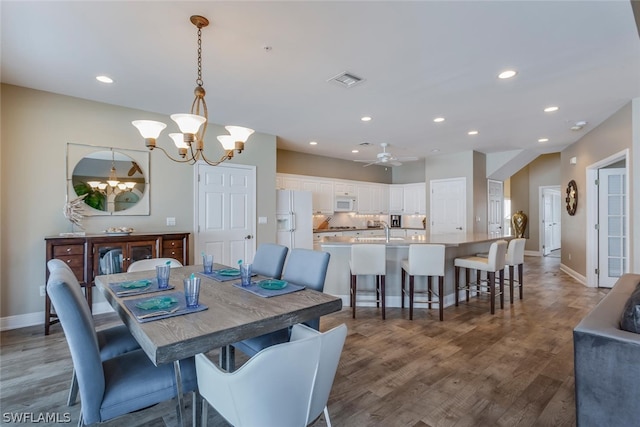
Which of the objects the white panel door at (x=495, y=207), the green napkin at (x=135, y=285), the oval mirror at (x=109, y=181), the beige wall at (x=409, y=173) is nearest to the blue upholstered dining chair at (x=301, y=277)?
the green napkin at (x=135, y=285)

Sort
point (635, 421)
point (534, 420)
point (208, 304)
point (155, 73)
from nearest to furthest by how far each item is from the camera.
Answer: point (635, 421), point (208, 304), point (534, 420), point (155, 73)

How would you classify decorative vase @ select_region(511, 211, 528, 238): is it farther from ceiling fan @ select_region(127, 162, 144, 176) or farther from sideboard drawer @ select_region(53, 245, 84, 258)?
sideboard drawer @ select_region(53, 245, 84, 258)

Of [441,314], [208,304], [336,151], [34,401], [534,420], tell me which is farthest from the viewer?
[336,151]

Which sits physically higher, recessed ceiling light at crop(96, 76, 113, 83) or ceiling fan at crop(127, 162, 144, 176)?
recessed ceiling light at crop(96, 76, 113, 83)

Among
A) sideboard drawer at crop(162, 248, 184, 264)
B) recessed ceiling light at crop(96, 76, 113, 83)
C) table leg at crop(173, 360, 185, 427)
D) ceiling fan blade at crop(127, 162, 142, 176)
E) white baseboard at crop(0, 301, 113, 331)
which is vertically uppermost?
recessed ceiling light at crop(96, 76, 113, 83)

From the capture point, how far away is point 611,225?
5.14 meters

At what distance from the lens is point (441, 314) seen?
12.1 ft

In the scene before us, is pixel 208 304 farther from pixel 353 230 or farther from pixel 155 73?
pixel 353 230

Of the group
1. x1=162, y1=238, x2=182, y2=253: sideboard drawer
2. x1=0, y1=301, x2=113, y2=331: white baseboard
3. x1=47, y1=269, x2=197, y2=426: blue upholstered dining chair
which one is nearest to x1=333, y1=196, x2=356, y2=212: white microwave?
x1=162, y1=238, x2=182, y2=253: sideboard drawer

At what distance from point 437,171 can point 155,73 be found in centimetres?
632

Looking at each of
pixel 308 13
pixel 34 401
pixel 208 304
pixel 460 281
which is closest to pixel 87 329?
pixel 208 304

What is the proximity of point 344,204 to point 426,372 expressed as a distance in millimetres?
5486

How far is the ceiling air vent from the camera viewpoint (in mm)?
3176

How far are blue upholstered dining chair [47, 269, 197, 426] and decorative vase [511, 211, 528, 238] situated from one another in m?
9.93
